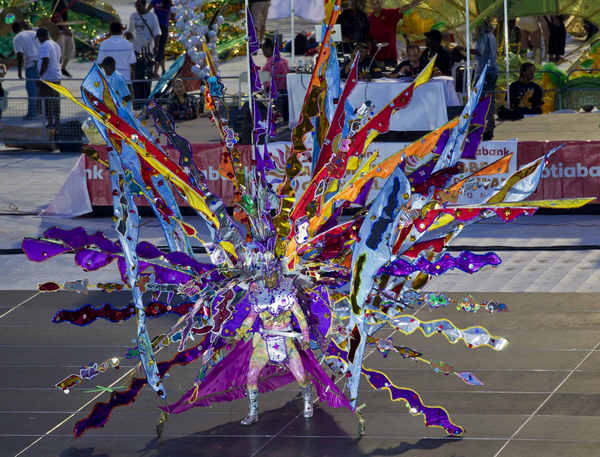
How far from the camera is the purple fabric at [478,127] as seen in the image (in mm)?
7438

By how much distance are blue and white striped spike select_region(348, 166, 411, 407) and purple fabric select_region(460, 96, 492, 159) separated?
3.72ft

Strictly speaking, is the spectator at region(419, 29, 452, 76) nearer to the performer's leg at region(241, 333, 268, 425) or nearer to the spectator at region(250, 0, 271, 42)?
the performer's leg at region(241, 333, 268, 425)

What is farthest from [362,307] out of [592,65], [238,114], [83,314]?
[592,65]

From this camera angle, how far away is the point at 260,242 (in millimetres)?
7203

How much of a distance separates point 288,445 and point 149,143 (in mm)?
2056

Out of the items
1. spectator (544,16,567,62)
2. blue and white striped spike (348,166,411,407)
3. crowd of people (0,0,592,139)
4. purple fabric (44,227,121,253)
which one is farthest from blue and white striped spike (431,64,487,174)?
spectator (544,16,567,62)

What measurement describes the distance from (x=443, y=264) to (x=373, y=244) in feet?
2.19

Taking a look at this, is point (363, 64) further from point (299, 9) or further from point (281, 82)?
point (281, 82)

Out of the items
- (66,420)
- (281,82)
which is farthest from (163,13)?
(66,420)

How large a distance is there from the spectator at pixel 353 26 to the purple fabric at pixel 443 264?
987 centimetres

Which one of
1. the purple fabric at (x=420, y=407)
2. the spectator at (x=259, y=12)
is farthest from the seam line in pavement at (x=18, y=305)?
the spectator at (x=259, y=12)

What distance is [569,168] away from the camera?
1419cm

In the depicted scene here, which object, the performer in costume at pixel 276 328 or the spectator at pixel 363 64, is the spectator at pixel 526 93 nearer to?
the spectator at pixel 363 64

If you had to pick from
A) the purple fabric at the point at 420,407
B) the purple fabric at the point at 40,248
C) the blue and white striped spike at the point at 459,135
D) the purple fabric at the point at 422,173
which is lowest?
the purple fabric at the point at 420,407
